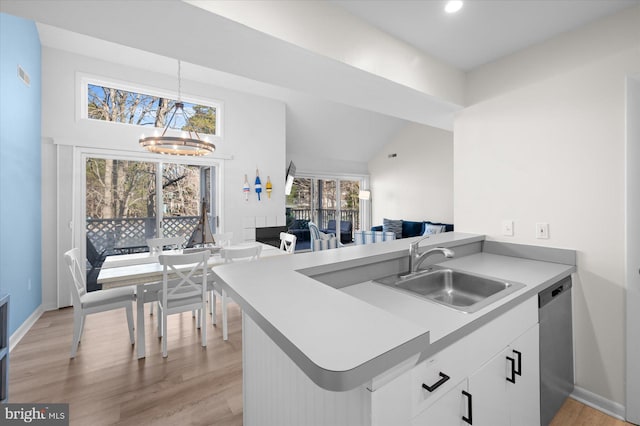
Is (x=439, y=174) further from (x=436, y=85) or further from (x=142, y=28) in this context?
(x=142, y=28)

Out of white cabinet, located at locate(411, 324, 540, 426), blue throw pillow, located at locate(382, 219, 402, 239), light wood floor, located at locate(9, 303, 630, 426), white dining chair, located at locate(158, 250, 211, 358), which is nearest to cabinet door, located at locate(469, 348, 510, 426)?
white cabinet, located at locate(411, 324, 540, 426)

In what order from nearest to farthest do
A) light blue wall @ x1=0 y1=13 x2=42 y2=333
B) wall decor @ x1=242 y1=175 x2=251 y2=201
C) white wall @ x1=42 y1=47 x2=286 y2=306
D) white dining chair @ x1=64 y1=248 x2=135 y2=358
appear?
white dining chair @ x1=64 y1=248 x2=135 y2=358 < light blue wall @ x1=0 y1=13 x2=42 y2=333 < white wall @ x1=42 y1=47 x2=286 y2=306 < wall decor @ x1=242 y1=175 x2=251 y2=201

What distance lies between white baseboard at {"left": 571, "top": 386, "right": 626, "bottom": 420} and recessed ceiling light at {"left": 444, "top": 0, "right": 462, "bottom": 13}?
242 centimetres

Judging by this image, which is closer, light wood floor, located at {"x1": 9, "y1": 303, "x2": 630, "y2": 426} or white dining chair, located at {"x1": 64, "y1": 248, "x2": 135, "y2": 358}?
light wood floor, located at {"x1": 9, "y1": 303, "x2": 630, "y2": 426}

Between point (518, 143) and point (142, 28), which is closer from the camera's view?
point (142, 28)

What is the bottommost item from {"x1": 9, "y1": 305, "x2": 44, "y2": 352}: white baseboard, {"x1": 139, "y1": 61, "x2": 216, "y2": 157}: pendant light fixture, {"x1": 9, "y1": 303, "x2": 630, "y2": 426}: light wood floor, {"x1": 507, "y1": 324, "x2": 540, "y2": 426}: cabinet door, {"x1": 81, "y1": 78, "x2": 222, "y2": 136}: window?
{"x1": 9, "y1": 303, "x2": 630, "y2": 426}: light wood floor

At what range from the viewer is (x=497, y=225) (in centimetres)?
219

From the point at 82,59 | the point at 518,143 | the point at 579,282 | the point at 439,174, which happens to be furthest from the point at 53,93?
the point at 439,174

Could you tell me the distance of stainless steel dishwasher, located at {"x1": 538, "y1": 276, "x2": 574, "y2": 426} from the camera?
1.48 m

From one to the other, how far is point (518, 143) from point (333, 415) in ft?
7.14

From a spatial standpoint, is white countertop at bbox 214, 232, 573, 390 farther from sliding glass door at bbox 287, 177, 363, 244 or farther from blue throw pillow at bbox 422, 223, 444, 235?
sliding glass door at bbox 287, 177, 363, 244

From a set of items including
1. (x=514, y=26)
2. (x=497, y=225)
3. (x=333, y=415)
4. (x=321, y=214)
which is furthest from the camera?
(x=321, y=214)

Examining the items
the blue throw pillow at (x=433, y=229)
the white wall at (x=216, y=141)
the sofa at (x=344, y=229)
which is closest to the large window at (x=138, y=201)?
the white wall at (x=216, y=141)

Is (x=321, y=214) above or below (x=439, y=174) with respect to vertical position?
below
